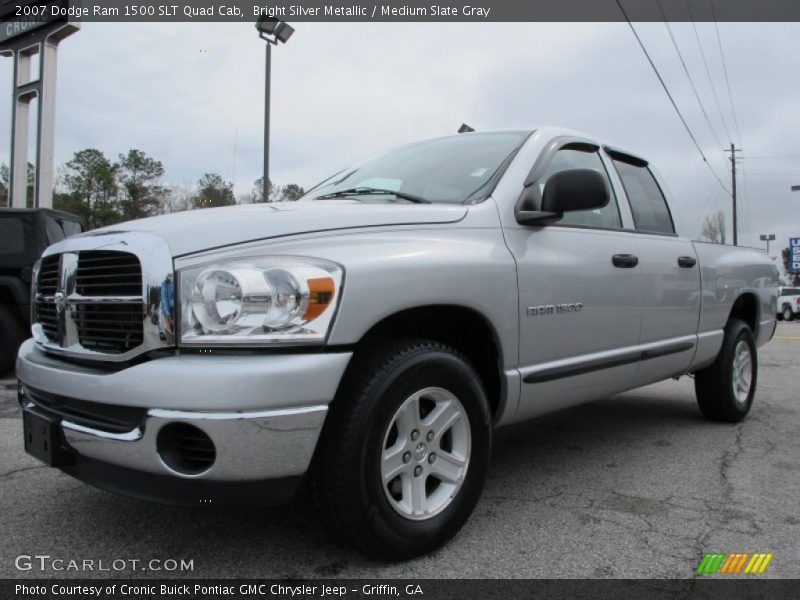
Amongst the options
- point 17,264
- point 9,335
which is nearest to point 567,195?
point 9,335

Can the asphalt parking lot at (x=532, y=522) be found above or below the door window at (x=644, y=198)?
below

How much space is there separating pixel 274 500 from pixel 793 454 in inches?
135

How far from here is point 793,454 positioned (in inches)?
159

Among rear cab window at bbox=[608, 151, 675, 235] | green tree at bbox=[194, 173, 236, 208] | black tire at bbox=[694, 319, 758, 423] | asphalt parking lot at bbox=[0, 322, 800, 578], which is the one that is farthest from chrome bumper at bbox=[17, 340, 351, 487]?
green tree at bbox=[194, 173, 236, 208]

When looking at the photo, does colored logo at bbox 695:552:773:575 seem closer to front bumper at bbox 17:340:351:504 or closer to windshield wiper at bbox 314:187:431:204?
front bumper at bbox 17:340:351:504

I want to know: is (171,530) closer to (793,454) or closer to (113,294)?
(113,294)

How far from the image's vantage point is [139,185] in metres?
48.1

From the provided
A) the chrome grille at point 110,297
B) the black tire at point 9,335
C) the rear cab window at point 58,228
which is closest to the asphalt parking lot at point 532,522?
the chrome grille at point 110,297

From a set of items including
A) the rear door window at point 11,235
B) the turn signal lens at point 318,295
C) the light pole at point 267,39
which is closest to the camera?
the turn signal lens at point 318,295

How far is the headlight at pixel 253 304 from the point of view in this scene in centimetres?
204

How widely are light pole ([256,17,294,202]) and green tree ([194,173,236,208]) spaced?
17139mm

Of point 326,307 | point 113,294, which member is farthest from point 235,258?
point 113,294

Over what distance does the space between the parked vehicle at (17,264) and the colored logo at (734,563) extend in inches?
256

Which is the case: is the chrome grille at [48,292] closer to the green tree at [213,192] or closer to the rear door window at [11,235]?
the rear door window at [11,235]
